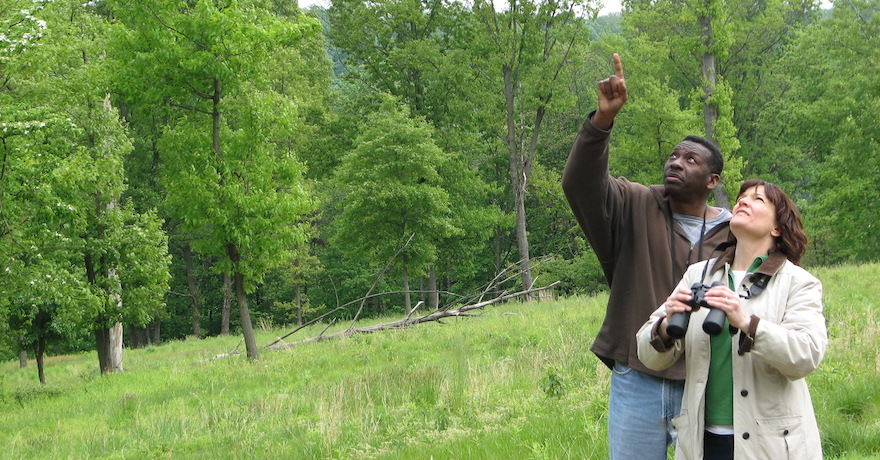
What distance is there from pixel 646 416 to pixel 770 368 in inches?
23.9

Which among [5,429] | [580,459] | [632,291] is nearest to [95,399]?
[5,429]

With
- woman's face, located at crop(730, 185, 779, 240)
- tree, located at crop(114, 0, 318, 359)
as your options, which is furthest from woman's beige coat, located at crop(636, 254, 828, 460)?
tree, located at crop(114, 0, 318, 359)

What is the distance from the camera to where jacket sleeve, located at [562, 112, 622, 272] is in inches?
113

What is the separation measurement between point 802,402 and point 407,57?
27696 millimetres

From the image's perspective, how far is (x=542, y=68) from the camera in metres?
25.8

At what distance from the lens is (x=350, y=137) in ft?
99.9

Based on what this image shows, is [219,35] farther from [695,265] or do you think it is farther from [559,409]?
[695,265]

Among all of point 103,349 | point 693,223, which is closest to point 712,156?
point 693,223

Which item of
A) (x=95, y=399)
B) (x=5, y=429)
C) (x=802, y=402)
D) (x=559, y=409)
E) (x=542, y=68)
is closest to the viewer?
(x=802, y=402)

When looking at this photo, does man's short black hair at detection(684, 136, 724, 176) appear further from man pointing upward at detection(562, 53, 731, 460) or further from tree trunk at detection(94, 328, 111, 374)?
tree trunk at detection(94, 328, 111, 374)

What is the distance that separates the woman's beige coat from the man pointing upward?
0.81 feet

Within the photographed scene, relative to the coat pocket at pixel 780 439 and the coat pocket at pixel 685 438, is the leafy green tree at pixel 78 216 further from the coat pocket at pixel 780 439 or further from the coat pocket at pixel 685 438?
the coat pocket at pixel 780 439

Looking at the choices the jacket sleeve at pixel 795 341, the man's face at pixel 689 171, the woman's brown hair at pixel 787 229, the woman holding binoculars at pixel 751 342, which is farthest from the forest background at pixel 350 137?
the jacket sleeve at pixel 795 341

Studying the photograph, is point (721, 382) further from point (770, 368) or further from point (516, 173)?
point (516, 173)
